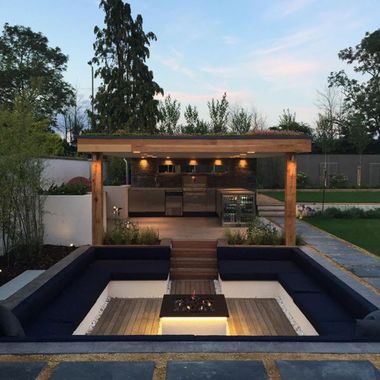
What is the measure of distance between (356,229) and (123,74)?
74.3 ft

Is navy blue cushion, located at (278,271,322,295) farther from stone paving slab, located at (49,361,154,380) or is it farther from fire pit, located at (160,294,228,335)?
stone paving slab, located at (49,361,154,380)

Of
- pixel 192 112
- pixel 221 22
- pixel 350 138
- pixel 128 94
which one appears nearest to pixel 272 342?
pixel 221 22

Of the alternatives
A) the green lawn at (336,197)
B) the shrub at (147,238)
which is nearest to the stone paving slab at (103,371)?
the shrub at (147,238)

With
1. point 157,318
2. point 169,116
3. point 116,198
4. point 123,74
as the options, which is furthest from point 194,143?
point 123,74

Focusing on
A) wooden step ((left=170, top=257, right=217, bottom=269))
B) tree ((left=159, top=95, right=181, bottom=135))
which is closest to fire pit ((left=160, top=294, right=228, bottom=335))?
wooden step ((left=170, top=257, right=217, bottom=269))

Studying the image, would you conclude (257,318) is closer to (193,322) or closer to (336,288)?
(336,288)

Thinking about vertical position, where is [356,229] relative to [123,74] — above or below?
below

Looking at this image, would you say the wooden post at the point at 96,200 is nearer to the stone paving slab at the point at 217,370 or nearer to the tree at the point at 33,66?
the stone paving slab at the point at 217,370

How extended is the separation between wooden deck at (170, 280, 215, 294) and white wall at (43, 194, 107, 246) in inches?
103

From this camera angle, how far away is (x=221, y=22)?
53.6ft

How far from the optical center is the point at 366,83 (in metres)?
38.8

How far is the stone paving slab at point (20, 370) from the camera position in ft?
11.3

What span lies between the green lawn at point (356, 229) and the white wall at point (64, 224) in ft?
23.3

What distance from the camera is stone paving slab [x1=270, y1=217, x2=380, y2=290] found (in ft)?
24.7
